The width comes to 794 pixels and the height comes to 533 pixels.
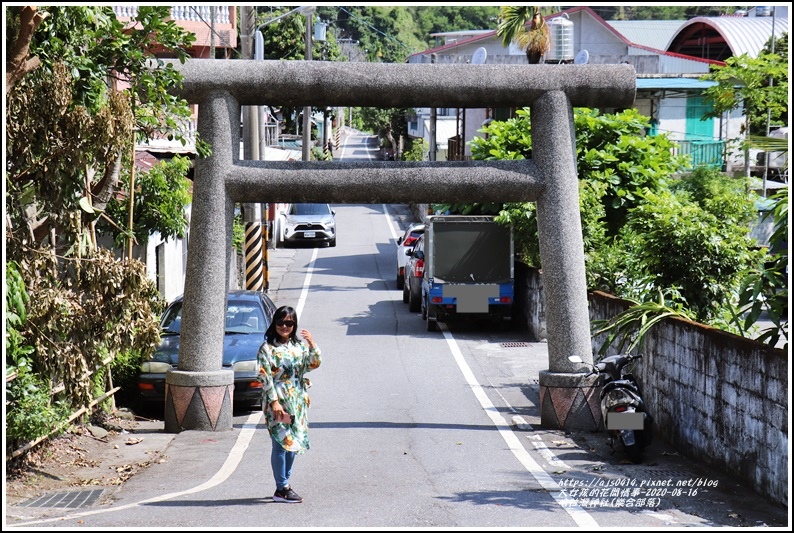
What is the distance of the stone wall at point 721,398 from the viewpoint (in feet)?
28.1

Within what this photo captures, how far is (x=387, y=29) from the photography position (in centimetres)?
9100

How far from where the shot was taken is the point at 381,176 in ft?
39.4

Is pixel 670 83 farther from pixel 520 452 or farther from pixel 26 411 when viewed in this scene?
pixel 26 411

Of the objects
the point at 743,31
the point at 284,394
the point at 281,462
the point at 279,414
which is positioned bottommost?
the point at 281,462

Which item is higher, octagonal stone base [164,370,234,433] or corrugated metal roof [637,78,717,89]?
corrugated metal roof [637,78,717,89]

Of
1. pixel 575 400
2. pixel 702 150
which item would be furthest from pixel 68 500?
pixel 702 150

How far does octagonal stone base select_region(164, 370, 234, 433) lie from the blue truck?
31.5 feet

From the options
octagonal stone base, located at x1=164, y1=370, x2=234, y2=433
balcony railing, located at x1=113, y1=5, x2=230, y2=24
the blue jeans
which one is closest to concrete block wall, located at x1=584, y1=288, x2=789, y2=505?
Answer: the blue jeans

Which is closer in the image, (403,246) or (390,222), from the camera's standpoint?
(403,246)

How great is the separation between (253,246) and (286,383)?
17022 mm

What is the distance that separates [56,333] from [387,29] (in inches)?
3324

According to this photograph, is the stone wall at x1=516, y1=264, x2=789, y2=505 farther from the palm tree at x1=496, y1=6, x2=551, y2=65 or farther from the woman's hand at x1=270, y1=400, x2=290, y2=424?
the palm tree at x1=496, y1=6, x2=551, y2=65

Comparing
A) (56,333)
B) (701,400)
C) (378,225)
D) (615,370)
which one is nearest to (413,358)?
(615,370)

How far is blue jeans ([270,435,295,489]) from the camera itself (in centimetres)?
834
